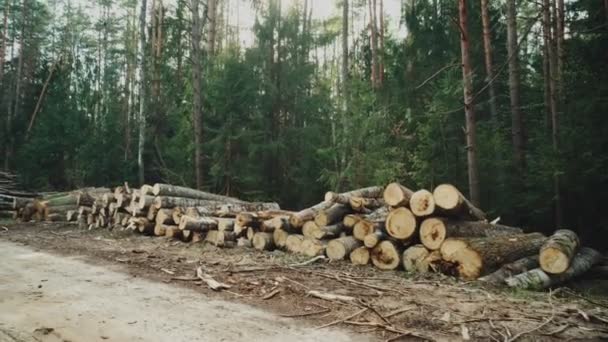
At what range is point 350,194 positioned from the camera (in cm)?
948

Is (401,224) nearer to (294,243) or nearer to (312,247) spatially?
(312,247)

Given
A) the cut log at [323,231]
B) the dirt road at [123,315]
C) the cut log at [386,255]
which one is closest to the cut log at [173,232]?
the cut log at [323,231]

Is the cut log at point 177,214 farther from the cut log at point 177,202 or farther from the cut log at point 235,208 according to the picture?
the cut log at point 235,208

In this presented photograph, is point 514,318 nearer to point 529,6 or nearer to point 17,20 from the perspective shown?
point 529,6

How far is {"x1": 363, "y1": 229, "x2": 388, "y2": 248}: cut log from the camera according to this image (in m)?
6.56

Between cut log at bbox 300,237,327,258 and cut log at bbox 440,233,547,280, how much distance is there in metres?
2.13

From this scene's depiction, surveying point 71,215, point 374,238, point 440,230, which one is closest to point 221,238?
point 374,238

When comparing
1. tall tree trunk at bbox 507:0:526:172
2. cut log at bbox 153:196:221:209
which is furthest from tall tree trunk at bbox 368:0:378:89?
cut log at bbox 153:196:221:209

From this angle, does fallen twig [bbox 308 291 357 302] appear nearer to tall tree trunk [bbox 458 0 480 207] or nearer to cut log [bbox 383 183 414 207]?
cut log [bbox 383 183 414 207]

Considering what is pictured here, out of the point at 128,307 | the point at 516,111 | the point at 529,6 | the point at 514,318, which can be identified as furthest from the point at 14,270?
the point at 529,6

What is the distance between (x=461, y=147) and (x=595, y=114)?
355cm

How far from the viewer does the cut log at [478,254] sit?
5684mm

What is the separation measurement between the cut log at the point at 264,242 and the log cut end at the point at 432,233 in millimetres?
2987

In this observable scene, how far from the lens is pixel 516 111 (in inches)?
527
